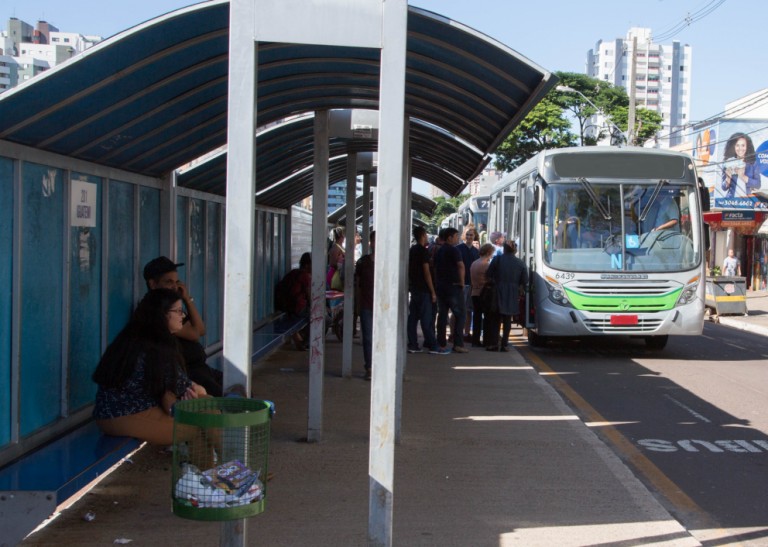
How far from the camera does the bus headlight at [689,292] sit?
1449 cm

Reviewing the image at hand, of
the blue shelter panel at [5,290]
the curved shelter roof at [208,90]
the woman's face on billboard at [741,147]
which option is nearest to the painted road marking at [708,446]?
the curved shelter roof at [208,90]

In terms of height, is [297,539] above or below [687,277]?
below

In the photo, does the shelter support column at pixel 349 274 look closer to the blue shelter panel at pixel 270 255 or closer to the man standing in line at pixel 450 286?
the man standing in line at pixel 450 286

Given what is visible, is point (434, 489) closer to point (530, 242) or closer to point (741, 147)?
point (530, 242)

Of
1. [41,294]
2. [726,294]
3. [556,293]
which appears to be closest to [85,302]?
[41,294]

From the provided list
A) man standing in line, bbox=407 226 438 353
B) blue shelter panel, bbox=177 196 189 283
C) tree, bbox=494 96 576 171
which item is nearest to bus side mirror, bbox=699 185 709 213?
man standing in line, bbox=407 226 438 353

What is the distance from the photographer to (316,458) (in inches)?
291

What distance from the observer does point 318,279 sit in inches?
343

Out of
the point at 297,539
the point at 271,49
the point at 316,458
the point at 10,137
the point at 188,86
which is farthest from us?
the point at 316,458

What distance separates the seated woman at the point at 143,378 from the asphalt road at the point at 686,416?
349 cm

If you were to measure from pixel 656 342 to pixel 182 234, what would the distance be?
29.3 feet

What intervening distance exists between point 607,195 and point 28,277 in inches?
407

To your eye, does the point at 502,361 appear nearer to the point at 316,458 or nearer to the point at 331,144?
the point at 331,144

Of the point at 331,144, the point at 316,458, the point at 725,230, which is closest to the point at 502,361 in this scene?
the point at 331,144
